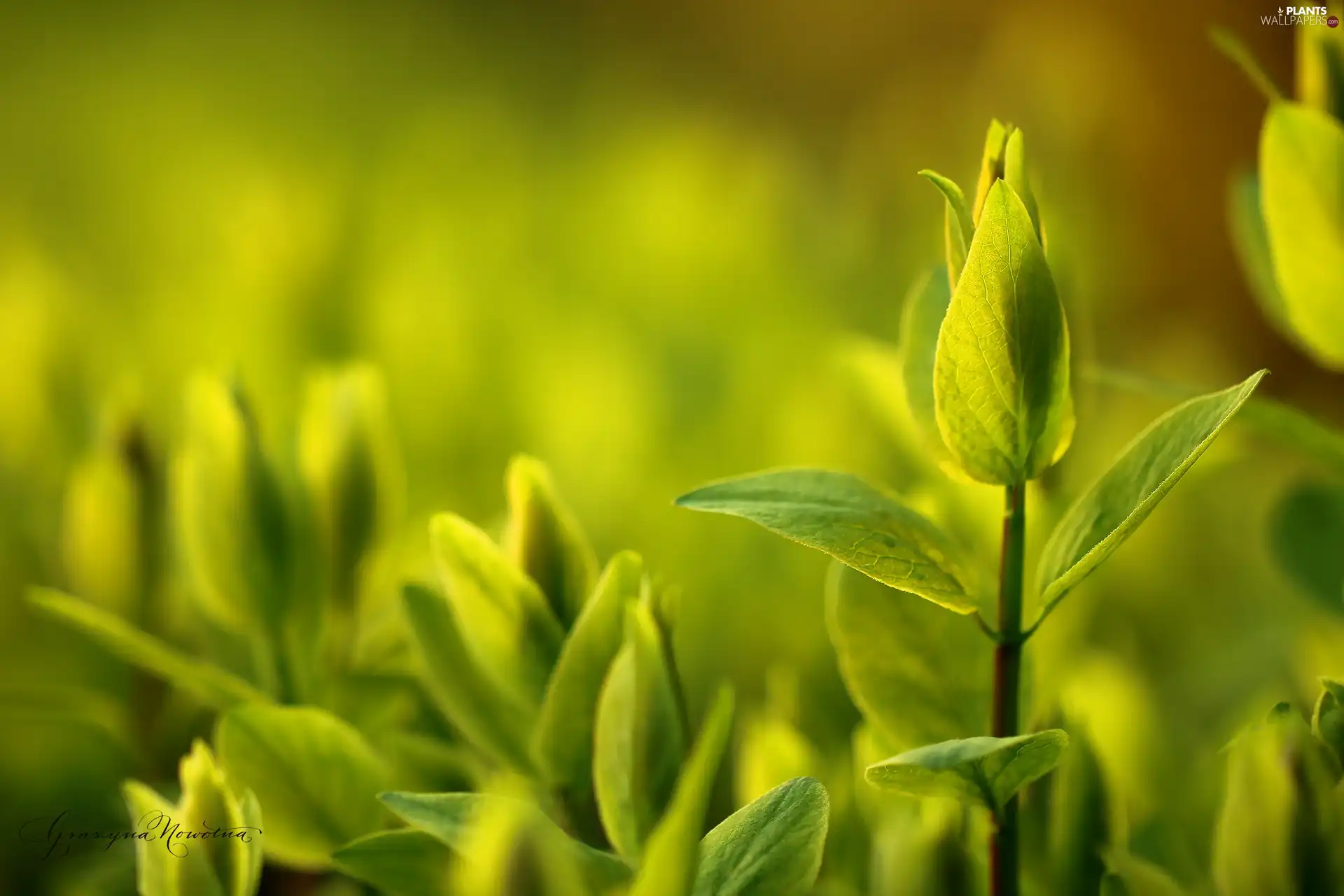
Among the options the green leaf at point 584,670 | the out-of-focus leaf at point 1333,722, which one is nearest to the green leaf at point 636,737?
the green leaf at point 584,670

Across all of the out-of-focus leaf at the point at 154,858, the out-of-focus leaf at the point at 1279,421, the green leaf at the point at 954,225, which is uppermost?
the green leaf at the point at 954,225

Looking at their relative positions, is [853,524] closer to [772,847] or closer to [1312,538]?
[772,847]

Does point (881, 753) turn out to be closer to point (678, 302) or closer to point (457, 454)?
point (457, 454)

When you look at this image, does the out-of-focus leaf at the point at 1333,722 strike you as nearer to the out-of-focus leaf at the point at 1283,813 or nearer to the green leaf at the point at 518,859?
the out-of-focus leaf at the point at 1283,813

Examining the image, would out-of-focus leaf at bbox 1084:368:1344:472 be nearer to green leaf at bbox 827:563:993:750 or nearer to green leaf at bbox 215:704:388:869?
green leaf at bbox 827:563:993:750

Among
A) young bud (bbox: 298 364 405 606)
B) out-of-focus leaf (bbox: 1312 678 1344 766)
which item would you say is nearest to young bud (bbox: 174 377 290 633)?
young bud (bbox: 298 364 405 606)

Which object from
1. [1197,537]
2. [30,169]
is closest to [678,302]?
[1197,537]
